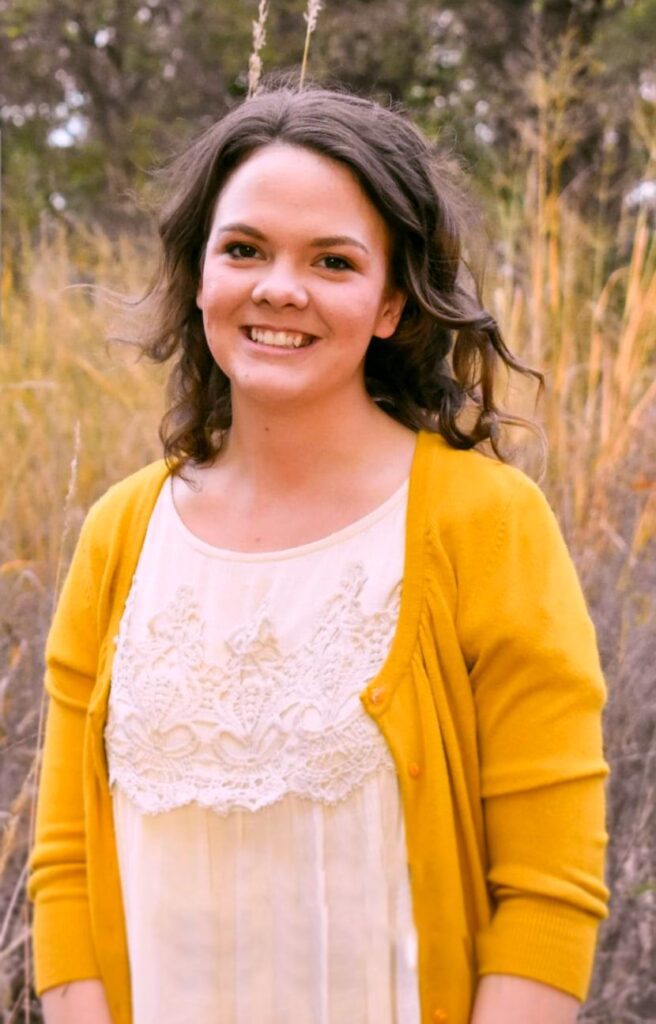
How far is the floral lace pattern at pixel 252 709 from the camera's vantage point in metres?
1.37

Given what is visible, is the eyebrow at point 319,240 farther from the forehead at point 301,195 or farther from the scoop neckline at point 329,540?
the scoop neckline at point 329,540

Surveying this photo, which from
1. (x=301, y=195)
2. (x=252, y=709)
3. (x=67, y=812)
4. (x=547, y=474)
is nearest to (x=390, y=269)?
(x=301, y=195)

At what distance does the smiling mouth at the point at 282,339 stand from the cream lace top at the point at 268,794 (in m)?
0.20

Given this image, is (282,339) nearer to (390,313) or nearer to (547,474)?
(390,313)

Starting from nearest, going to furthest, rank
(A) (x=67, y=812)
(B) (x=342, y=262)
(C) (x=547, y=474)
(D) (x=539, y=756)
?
1. (D) (x=539, y=756)
2. (B) (x=342, y=262)
3. (A) (x=67, y=812)
4. (C) (x=547, y=474)

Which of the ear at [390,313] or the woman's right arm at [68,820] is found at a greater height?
the ear at [390,313]

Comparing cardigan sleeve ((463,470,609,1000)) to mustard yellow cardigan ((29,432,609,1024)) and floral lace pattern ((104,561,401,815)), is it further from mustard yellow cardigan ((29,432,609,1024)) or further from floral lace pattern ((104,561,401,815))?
floral lace pattern ((104,561,401,815))

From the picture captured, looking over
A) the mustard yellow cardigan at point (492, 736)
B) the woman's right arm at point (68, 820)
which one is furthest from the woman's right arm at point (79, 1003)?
the mustard yellow cardigan at point (492, 736)

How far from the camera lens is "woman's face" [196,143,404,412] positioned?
1406 millimetres

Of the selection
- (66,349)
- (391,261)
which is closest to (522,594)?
(391,261)

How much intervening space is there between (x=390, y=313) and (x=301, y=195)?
22 centimetres

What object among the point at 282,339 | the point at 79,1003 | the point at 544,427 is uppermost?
the point at 282,339

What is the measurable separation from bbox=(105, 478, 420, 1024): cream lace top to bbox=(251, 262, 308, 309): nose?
0.83ft

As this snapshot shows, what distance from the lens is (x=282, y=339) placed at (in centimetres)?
142
